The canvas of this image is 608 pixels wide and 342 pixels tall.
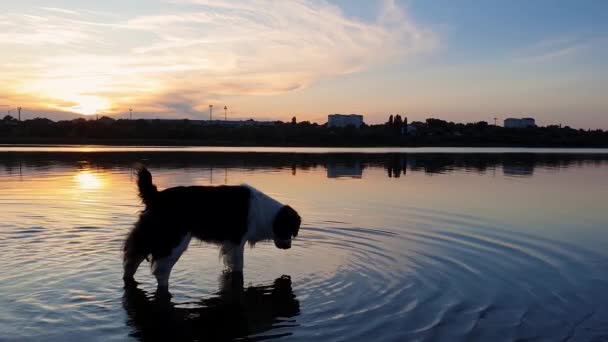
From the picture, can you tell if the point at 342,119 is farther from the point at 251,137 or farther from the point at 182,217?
the point at 182,217

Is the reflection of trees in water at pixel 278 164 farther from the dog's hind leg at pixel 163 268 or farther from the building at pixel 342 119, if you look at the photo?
the building at pixel 342 119

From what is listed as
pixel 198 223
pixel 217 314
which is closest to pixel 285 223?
pixel 198 223

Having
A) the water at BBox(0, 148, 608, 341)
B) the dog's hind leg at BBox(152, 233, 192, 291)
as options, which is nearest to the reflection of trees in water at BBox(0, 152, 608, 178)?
the water at BBox(0, 148, 608, 341)

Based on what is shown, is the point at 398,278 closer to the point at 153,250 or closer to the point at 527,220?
the point at 153,250

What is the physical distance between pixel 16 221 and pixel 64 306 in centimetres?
726

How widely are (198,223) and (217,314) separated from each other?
1872mm

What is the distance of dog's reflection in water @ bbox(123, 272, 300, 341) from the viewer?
22.9 feet

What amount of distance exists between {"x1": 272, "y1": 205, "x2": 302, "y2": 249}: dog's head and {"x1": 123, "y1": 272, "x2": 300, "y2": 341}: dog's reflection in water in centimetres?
110

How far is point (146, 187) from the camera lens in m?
9.03

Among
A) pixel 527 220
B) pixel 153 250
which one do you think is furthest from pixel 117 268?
pixel 527 220

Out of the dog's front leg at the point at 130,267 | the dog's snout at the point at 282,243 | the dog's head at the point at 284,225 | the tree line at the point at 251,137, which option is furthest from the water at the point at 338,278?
the tree line at the point at 251,137

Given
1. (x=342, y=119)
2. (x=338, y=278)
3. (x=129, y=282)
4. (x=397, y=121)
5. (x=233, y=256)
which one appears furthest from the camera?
(x=342, y=119)

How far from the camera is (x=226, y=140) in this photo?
10206 centimetres

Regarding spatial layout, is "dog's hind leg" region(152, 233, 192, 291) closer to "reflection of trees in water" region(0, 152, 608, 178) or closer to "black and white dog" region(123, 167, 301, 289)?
"black and white dog" region(123, 167, 301, 289)
